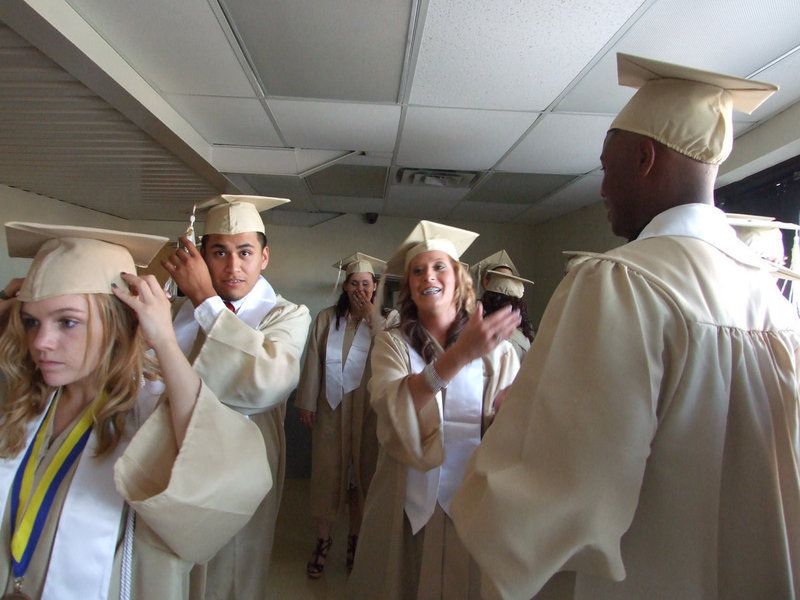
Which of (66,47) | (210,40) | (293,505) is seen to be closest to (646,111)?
(210,40)

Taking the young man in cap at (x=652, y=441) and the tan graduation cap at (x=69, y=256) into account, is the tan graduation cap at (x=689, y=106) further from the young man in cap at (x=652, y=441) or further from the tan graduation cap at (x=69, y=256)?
the tan graduation cap at (x=69, y=256)

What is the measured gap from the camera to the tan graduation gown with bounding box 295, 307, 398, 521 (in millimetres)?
2594

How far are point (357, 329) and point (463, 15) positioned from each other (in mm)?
1945

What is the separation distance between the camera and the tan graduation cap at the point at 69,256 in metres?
0.91

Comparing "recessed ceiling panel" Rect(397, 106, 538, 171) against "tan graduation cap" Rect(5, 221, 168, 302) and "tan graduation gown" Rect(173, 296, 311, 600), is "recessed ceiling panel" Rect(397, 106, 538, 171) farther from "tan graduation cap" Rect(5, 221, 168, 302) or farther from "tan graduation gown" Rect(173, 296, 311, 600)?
"tan graduation cap" Rect(5, 221, 168, 302)

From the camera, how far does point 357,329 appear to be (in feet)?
9.65

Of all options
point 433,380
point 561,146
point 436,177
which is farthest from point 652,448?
point 436,177

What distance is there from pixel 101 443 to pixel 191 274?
0.59m

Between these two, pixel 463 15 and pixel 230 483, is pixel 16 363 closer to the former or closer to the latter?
pixel 230 483

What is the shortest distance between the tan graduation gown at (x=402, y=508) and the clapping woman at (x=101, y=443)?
46 centimetres

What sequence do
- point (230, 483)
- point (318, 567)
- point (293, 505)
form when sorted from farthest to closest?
1. point (293, 505)
2. point (318, 567)
3. point (230, 483)

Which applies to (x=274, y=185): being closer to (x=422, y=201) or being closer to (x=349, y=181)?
(x=349, y=181)

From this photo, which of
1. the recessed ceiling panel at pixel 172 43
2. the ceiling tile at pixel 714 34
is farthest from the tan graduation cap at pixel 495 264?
the recessed ceiling panel at pixel 172 43

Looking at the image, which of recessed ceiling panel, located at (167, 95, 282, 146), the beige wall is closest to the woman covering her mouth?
recessed ceiling panel, located at (167, 95, 282, 146)
